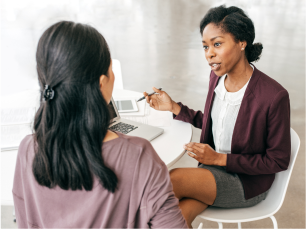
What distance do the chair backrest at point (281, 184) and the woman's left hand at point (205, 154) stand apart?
0.88 feet

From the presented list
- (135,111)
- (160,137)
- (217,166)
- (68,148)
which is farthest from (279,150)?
(68,148)

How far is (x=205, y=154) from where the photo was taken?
1287 mm

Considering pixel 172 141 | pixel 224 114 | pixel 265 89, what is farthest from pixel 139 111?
pixel 265 89

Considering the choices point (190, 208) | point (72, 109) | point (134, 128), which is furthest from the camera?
point (134, 128)

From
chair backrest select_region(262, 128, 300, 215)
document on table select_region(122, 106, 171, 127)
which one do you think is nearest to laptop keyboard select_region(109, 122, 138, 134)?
document on table select_region(122, 106, 171, 127)

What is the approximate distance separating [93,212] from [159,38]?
500 centimetres

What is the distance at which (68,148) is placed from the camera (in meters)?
0.73

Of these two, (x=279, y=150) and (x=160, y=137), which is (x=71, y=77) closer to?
(x=160, y=137)

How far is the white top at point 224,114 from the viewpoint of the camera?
1415 millimetres

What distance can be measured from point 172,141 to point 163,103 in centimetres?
29

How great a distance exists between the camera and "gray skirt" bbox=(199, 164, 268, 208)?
4.25 ft

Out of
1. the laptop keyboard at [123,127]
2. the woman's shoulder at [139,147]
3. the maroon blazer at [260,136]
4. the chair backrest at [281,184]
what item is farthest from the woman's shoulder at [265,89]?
the woman's shoulder at [139,147]

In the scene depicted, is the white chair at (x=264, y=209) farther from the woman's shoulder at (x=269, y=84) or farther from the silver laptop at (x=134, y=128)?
the silver laptop at (x=134, y=128)

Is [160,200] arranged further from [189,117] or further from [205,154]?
[189,117]
